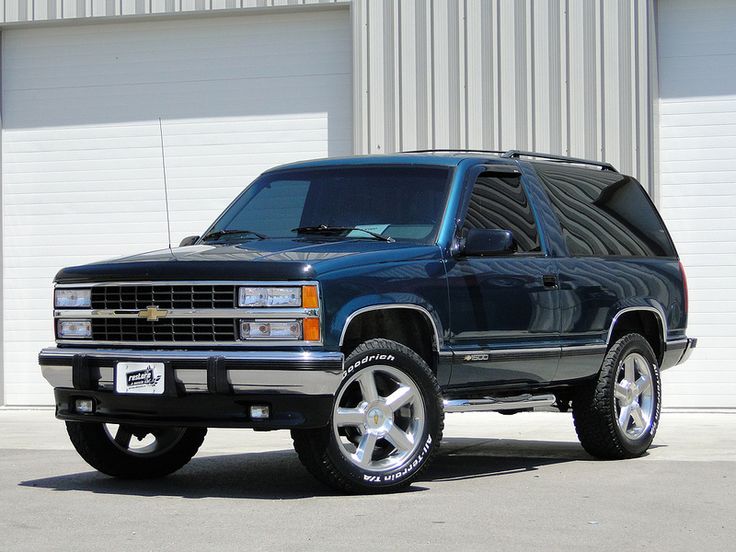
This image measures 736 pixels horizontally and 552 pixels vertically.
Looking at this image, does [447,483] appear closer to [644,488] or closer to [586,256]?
[644,488]

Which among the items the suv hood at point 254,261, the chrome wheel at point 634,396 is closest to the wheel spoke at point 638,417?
the chrome wheel at point 634,396

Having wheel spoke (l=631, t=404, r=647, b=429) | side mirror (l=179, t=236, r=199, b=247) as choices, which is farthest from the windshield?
wheel spoke (l=631, t=404, r=647, b=429)

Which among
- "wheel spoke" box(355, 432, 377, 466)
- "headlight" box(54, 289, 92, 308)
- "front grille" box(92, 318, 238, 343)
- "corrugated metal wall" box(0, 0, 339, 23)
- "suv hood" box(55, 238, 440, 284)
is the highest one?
"corrugated metal wall" box(0, 0, 339, 23)

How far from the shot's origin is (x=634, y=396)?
962 cm

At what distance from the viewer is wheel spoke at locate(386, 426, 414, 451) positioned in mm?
7457

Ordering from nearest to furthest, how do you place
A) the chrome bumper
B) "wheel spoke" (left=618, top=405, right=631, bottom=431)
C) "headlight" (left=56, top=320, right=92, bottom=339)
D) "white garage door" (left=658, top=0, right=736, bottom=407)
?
the chrome bumper → "headlight" (left=56, top=320, right=92, bottom=339) → "wheel spoke" (left=618, top=405, right=631, bottom=431) → "white garage door" (left=658, top=0, right=736, bottom=407)

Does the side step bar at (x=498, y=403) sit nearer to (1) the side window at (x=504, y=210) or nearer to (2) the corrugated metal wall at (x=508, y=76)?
(1) the side window at (x=504, y=210)

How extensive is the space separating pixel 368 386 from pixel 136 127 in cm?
923

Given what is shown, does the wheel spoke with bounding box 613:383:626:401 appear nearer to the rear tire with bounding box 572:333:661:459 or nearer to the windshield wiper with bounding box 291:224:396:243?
the rear tire with bounding box 572:333:661:459

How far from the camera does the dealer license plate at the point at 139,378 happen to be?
726 cm

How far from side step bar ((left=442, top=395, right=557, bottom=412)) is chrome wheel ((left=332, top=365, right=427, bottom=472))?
1.18 feet

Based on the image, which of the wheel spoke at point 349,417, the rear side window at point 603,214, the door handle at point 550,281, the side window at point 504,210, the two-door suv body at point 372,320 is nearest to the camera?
the two-door suv body at point 372,320

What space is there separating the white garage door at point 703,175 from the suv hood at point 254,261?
7267mm

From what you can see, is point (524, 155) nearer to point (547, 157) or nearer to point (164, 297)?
point (547, 157)
